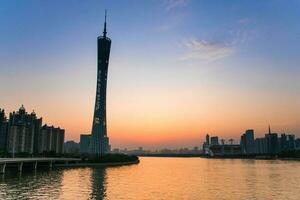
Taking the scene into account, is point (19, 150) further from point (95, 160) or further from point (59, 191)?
point (59, 191)

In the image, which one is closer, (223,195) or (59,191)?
(223,195)

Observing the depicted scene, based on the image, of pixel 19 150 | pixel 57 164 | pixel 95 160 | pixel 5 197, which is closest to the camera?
pixel 5 197

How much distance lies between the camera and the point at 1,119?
646 feet

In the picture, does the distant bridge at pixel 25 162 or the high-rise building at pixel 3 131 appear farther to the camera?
the high-rise building at pixel 3 131

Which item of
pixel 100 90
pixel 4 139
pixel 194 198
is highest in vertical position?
pixel 100 90

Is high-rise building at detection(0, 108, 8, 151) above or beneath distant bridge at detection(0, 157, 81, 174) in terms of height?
above

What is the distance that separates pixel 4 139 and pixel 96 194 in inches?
6225

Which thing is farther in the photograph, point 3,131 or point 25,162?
point 3,131

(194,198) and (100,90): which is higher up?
(100,90)

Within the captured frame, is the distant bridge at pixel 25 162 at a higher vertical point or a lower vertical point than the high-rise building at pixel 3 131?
lower

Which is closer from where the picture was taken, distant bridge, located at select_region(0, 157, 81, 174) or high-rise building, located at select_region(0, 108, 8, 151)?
distant bridge, located at select_region(0, 157, 81, 174)

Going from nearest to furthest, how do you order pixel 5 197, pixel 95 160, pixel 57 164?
pixel 5 197, pixel 57 164, pixel 95 160

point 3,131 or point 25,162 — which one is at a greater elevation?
point 3,131

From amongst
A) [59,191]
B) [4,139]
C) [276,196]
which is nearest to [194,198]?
[276,196]
